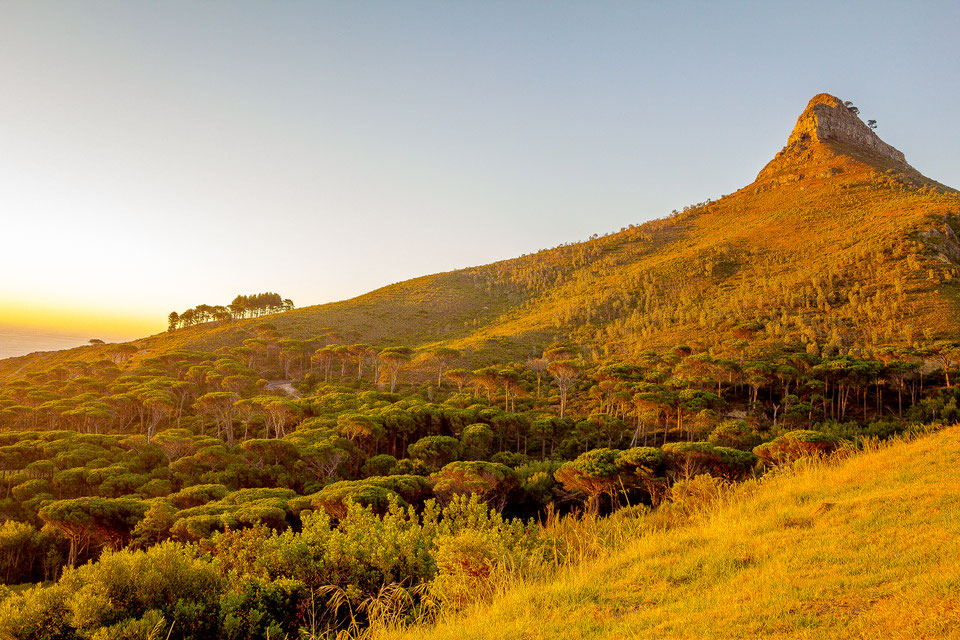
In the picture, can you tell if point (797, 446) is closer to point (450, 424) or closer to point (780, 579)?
point (780, 579)

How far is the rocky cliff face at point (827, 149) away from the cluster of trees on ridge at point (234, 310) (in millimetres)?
116067

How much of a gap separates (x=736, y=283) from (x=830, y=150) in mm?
68679

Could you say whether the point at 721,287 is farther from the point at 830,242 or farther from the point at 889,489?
the point at 889,489

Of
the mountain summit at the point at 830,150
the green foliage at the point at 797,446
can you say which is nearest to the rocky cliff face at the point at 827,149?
the mountain summit at the point at 830,150

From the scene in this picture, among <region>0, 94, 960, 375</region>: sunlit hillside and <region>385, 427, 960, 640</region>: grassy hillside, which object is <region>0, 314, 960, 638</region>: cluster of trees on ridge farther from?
<region>0, 94, 960, 375</region>: sunlit hillside

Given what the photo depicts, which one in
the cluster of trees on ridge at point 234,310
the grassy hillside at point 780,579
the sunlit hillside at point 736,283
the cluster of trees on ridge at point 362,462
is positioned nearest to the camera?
the grassy hillside at point 780,579

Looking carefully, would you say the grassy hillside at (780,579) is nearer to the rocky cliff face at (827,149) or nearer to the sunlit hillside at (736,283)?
the sunlit hillside at (736,283)

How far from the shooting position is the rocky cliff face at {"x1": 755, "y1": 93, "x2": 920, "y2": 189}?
99.6 m

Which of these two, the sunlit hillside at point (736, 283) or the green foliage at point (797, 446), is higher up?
the sunlit hillside at point (736, 283)

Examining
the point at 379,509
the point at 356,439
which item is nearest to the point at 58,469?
the point at 356,439

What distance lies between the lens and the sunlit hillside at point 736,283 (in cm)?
4878

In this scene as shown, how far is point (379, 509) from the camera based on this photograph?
17516mm

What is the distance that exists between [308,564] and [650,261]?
3417 inches

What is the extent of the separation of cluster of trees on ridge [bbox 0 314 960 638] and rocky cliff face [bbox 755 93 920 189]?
79471 millimetres
